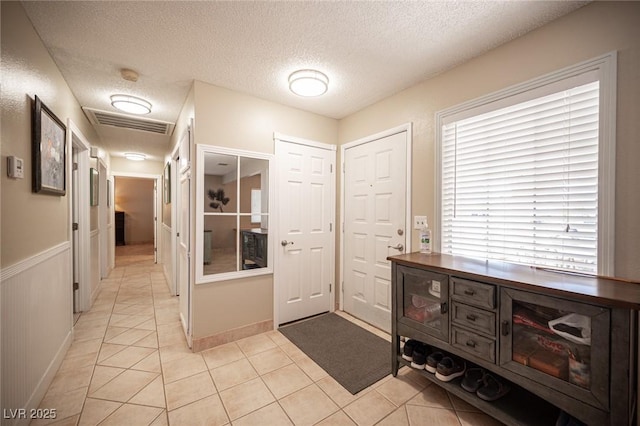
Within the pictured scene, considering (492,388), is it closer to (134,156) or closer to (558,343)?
(558,343)

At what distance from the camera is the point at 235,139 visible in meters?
2.59

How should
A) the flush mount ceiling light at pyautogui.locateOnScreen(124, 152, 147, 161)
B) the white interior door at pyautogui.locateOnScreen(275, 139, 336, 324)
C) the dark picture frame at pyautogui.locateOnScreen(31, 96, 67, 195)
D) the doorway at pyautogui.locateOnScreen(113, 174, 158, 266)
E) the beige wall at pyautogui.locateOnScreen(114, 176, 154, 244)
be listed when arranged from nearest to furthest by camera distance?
the dark picture frame at pyautogui.locateOnScreen(31, 96, 67, 195) → the white interior door at pyautogui.locateOnScreen(275, 139, 336, 324) → the flush mount ceiling light at pyautogui.locateOnScreen(124, 152, 147, 161) → the doorway at pyautogui.locateOnScreen(113, 174, 158, 266) → the beige wall at pyautogui.locateOnScreen(114, 176, 154, 244)

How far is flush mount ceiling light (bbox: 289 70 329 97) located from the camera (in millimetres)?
2211

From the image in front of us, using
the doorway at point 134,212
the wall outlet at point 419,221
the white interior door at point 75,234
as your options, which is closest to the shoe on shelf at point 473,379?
the wall outlet at point 419,221

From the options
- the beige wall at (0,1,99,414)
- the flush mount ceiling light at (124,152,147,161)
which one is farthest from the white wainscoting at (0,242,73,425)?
the flush mount ceiling light at (124,152,147,161)

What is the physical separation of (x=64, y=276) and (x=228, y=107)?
7.03ft

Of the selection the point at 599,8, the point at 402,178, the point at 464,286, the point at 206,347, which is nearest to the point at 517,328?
the point at 464,286

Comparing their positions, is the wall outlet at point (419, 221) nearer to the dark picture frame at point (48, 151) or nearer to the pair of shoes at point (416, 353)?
the pair of shoes at point (416, 353)

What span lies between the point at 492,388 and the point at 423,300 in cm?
60

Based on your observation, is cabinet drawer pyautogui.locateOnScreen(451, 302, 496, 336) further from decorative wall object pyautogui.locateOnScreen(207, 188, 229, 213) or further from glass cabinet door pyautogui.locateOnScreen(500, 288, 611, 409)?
decorative wall object pyautogui.locateOnScreen(207, 188, 229, 213)

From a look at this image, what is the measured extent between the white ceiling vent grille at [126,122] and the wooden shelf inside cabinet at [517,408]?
440 cm

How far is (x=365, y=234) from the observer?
9.77ft

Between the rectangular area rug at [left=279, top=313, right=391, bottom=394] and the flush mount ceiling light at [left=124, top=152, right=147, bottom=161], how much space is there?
16.2 ft

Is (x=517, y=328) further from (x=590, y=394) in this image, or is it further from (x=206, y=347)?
(x=206, y=347)
